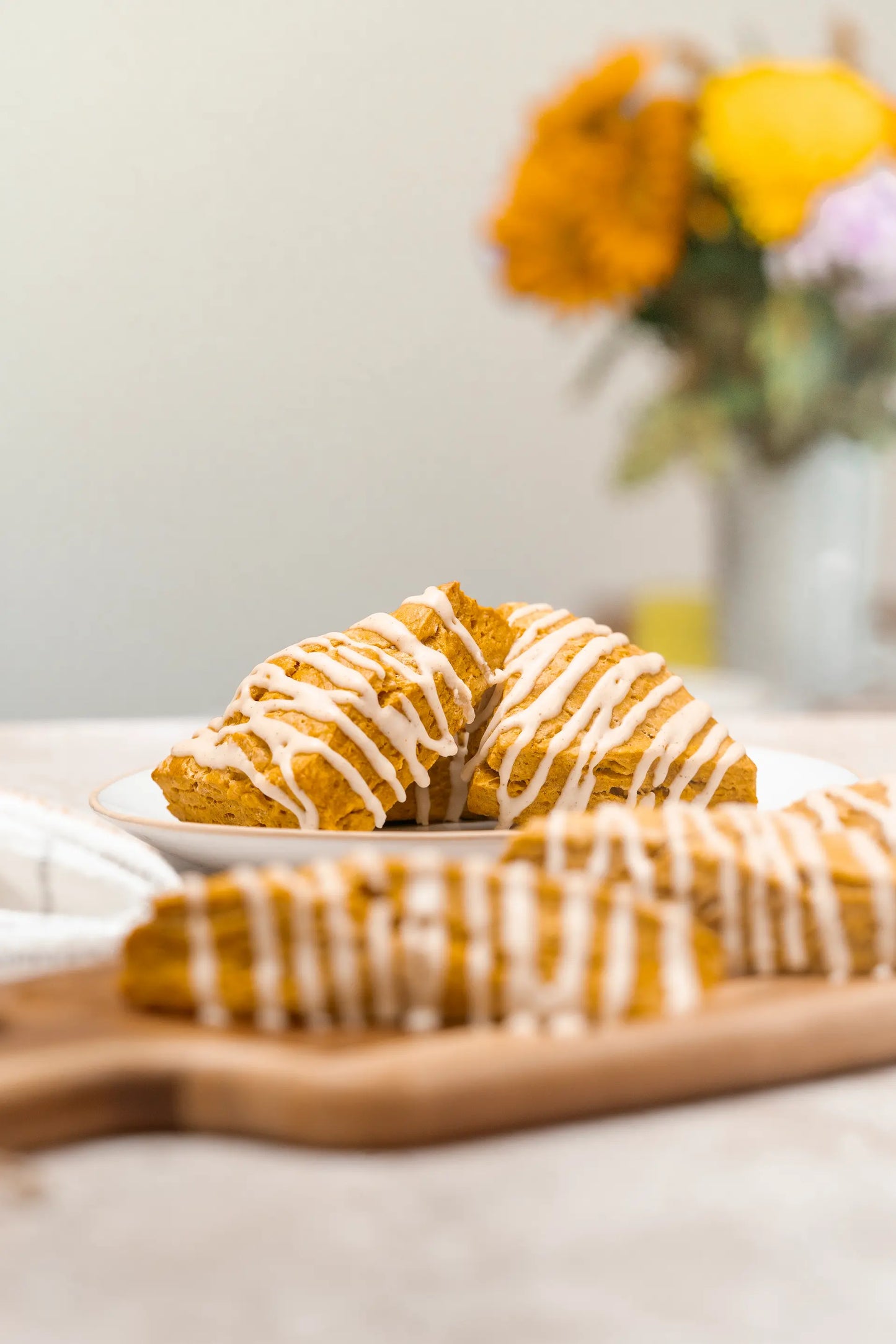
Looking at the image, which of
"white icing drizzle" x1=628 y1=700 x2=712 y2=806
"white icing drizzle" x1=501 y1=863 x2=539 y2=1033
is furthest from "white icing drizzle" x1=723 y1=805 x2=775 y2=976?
"white icing drizzle" x1=628 y1=700 x2=712 y2=806

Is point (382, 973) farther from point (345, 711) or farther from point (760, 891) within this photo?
point (345, 711)

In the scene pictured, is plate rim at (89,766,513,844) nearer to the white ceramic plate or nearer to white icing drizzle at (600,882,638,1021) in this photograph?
the white ceramic plate

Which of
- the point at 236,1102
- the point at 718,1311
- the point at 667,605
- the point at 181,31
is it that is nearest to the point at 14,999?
the point at 236,1102

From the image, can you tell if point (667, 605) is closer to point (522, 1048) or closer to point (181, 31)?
point (181, 31)

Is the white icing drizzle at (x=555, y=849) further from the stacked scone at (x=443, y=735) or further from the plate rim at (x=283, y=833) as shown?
the stacked scone at (x=443, y=735)

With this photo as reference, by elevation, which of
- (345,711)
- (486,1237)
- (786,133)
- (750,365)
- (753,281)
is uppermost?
(786,133)

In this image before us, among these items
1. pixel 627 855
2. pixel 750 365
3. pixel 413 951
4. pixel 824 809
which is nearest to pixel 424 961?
pixel 413 951

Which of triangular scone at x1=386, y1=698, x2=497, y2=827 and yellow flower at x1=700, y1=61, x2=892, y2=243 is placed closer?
triangular scone at x1=386, y1=698, x2=497, y2=827
